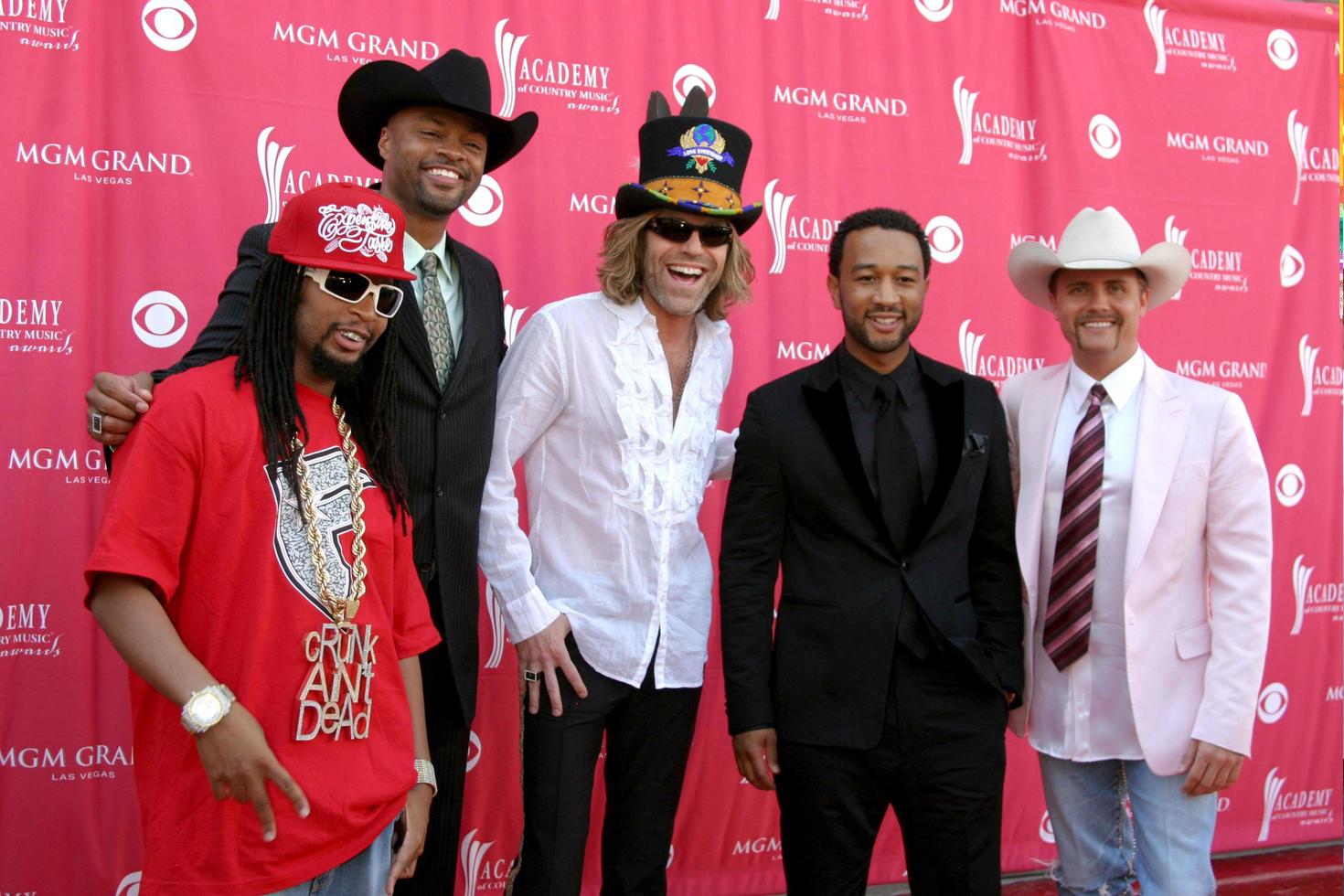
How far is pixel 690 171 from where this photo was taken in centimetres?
275

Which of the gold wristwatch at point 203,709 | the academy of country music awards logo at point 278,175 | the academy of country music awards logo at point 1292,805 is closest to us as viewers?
the gold wristwatch at point 203,709

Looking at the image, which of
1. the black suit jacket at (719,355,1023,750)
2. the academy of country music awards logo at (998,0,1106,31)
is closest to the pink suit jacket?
the black suit jacket at (719,355,1023,750)

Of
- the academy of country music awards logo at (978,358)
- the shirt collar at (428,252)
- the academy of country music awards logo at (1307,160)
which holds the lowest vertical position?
the academy of country music awards logo at (978,358)

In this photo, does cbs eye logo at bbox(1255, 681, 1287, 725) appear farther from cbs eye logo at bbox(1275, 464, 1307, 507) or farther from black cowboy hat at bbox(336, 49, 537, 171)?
black cowboy hat at bbox(336, 49, 537, 171)

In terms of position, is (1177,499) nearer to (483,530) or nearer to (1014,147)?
(483,530)

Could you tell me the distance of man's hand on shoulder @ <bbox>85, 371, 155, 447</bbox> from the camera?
178 cm

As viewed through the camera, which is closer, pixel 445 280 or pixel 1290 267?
pixel 445 280

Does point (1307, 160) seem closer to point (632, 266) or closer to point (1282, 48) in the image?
point (1282, 48)

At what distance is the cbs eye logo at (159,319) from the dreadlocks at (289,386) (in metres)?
1.60

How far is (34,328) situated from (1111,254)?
3.19 m

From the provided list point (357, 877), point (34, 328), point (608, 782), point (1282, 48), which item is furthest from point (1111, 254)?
point (34, 328)

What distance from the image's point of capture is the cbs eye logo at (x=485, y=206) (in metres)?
3.73

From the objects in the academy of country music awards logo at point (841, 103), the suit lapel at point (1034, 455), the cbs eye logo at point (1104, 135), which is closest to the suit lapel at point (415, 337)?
the suit lapel at point (1034, 455)

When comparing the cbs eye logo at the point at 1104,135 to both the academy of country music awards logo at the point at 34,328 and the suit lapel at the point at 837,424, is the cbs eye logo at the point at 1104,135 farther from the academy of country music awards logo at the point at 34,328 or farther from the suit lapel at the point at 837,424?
the academy of country music awards logo at the point at 34,328
